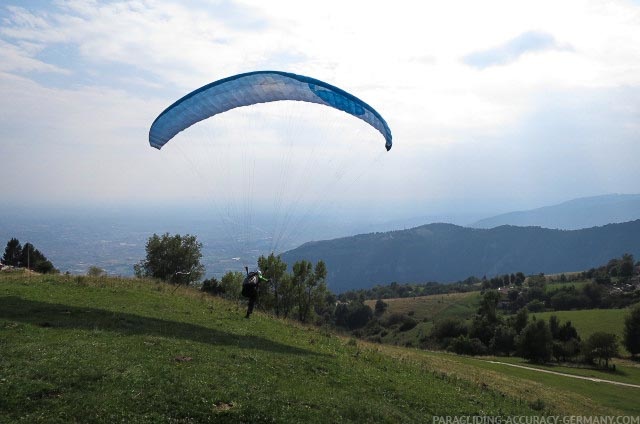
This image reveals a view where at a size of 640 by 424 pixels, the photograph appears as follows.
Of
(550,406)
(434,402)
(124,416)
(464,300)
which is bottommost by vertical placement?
(464,300)

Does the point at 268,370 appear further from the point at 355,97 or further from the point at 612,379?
the point at 612,379

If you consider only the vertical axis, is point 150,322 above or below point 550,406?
above

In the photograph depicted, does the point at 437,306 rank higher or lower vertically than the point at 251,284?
lower

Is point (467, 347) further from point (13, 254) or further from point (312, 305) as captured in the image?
point (13, 254)

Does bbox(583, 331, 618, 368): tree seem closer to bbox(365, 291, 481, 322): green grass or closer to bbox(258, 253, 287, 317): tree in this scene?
bbox(258, 253, 287, 317): tree

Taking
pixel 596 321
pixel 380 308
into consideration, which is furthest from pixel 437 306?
pixel 596 321

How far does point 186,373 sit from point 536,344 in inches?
1670

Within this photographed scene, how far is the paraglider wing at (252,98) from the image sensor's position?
17.8 m

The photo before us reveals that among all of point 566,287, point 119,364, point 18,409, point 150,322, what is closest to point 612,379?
point 150,322

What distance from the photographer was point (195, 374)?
11.2m

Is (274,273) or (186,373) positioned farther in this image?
(274,273)

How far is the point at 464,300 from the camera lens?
438 feet

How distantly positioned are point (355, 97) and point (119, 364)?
1246cm

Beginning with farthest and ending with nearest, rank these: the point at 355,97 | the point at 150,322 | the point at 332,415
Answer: the point at 355,97 < the point at 150,322 < the point at 332,415
